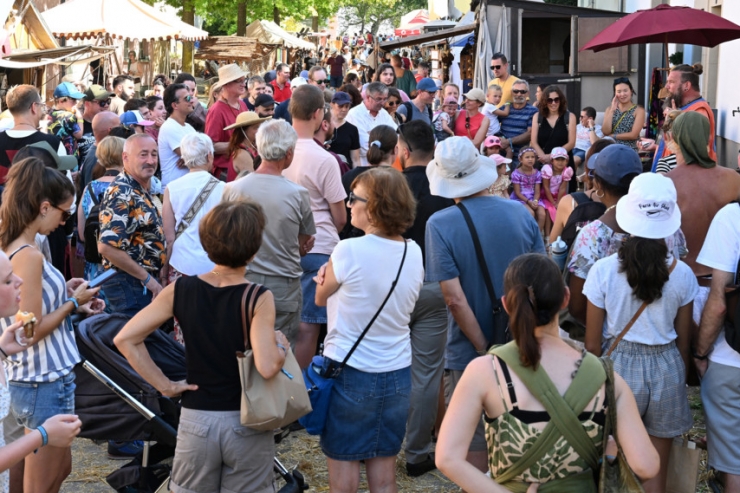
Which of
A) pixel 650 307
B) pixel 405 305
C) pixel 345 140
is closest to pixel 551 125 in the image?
pixel 345 140

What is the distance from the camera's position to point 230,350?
369 cm

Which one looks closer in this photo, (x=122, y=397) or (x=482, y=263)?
(x=122, y=397)

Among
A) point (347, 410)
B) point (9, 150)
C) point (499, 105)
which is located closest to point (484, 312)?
point (347, 410)

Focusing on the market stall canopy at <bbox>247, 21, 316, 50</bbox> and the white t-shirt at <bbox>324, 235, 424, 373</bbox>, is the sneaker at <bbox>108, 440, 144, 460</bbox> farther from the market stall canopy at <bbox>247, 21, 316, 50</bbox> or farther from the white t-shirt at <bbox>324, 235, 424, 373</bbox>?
the market stall canopy at <bbox>247, 21, 316, 50</bbox>

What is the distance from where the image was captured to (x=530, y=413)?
2850 millimetres

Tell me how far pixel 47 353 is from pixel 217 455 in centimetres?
104

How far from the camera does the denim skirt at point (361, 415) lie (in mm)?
4176

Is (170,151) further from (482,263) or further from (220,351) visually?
(220,351)

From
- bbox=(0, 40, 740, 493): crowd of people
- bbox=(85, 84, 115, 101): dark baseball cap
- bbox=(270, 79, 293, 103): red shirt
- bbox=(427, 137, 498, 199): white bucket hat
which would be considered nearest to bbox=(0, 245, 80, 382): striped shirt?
bbox=(0, 40, 740, 493): crowd of people

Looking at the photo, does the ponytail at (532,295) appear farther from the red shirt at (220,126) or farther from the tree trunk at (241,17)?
the tree trunk at (241,17)

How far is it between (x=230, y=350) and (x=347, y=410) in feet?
2.49

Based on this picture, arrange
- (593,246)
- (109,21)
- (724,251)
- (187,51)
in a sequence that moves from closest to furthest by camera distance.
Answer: (724,251), (593,246), (109,21), (187,51)

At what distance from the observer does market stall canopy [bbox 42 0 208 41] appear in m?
22.7

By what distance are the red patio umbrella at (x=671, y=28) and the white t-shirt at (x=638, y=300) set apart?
19.3 ft
